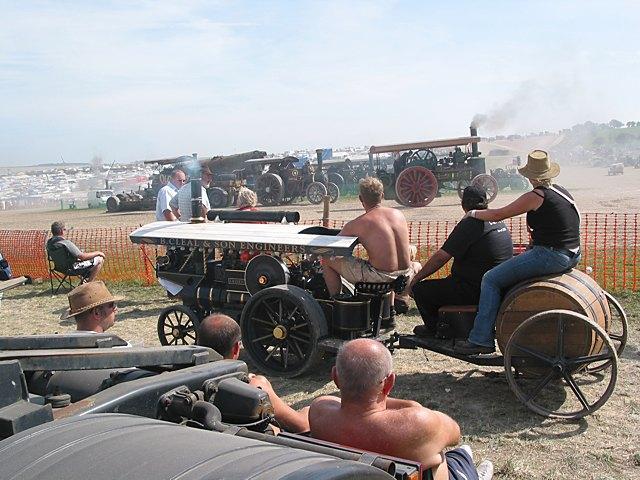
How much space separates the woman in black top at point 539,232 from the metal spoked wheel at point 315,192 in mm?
24152

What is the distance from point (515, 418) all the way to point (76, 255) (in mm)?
7192

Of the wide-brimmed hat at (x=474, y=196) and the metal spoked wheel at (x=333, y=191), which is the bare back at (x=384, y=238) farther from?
the metal spoked wheel at (x=333, y=191)

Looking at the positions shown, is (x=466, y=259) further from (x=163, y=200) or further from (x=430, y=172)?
(x=430, y=172)

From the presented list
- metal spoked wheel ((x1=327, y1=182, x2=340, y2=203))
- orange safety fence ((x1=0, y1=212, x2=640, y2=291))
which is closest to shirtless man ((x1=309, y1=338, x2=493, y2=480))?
orange safety fence ((x1=0, y1=212, x2=640, y2=291))

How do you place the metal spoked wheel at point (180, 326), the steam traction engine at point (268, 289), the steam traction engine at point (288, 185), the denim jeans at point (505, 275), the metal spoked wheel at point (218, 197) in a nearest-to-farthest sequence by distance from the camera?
the denim jeans at point (505, 275), the steam traction engine at point (268, 289), the metal spoked wheel at point (180, 326), the steam traction engine at point (288, 185), the metal spoked wheel at point (218, 197)

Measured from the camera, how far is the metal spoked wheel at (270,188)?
2931 cm

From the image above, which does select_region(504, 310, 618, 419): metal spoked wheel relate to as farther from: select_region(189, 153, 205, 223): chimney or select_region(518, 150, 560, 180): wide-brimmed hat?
select_region(189, 153, 205, 223): chimney

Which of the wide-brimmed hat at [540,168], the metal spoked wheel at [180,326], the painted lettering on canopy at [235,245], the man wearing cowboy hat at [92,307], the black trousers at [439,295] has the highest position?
the wide-brimmed hat at [540,168]

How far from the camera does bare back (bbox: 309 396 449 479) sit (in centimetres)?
265

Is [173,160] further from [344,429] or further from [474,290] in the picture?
[344,429]

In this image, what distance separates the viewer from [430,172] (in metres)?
24.6

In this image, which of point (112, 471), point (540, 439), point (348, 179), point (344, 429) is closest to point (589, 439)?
point (540, 439)

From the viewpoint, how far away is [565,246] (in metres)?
5.14

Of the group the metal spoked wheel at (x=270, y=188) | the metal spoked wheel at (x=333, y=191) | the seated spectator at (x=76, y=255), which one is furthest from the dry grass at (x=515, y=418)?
the metal spoked wheel at (x=333, y=191)
